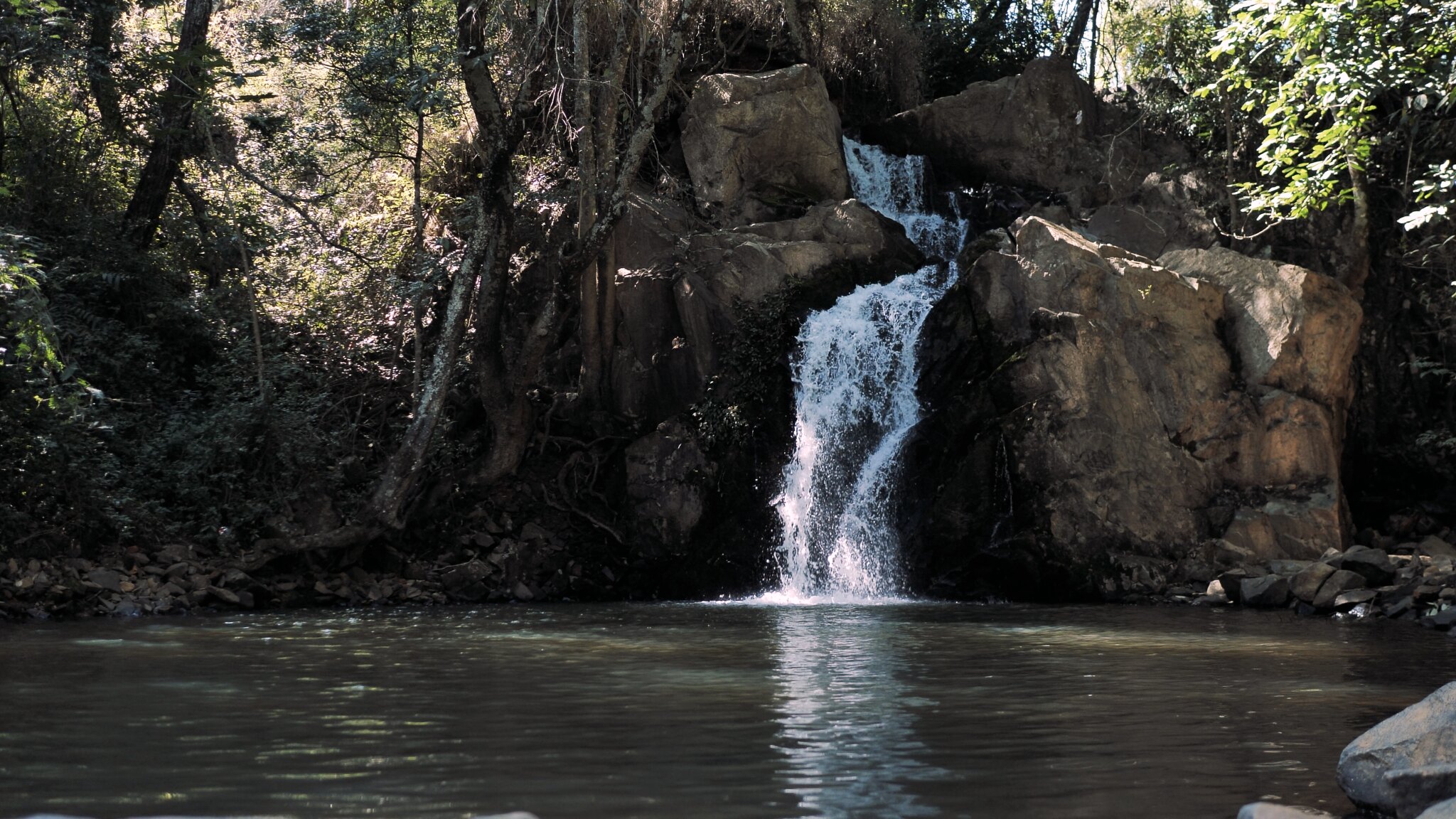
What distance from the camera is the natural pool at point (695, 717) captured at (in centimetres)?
490

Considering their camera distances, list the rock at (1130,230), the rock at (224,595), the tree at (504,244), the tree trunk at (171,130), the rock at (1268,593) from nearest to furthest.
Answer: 1. the rock at (1268,593)
2. the rock at (224,595)
3. the tree at (504,244)
4. the tree trunk at (171,130)
5. the rock at (1130,230)

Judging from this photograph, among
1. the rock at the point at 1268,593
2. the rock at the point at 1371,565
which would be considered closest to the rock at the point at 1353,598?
the rock at the point at 1371,565

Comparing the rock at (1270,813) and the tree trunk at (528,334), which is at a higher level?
the tree trunk at (528,334)

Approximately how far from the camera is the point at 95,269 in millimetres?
16625

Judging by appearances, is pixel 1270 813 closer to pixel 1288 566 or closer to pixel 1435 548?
pixel 1288 566

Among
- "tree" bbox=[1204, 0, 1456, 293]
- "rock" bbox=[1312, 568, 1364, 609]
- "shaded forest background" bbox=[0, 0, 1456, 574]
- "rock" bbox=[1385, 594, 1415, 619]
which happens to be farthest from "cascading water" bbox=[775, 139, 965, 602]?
"rock" bbox=[1385, 594, 1415, 619]

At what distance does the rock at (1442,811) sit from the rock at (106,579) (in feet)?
42.6

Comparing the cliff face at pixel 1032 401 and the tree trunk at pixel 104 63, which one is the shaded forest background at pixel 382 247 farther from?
the cliff face at pixel 1032 401

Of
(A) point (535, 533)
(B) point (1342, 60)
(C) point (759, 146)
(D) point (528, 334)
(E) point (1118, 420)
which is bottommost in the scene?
(A) point (535, 533)

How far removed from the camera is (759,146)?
20.4 m

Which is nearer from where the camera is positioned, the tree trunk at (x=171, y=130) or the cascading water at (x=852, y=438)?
the cascading water at (x=852, y=438)

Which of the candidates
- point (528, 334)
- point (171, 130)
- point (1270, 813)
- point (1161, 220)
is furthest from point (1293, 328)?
point (171, 130)

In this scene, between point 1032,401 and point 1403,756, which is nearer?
point 1403,756

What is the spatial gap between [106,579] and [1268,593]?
12.5 m
